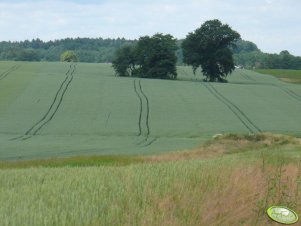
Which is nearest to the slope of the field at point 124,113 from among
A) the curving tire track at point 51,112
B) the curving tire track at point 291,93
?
the curving tire track at point 51,112

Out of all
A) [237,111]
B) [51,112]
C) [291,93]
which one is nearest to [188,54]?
[291,93]

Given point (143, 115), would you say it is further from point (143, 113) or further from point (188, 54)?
point (188, 54)

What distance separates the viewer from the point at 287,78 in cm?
9725

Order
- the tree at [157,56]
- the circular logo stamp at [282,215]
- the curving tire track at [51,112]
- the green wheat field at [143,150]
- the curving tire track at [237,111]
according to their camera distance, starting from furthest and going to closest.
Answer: the tree at [157,56] < the curving tire track at [237,111] < the curving tire track at [51,112] < the green wheat field at [143,150] < the circular logo stamp at [282,215]

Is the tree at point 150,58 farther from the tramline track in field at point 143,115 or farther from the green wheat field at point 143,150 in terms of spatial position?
the tramline track in field at point 143,115

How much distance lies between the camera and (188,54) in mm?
85250

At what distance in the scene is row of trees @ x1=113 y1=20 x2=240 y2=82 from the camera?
3263 inches

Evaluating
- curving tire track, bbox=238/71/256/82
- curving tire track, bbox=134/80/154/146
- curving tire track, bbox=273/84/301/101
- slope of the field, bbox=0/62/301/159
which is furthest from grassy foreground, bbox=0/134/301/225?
curving tire track, bbox=238/71/256/82

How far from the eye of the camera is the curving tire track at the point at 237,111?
4343 cm

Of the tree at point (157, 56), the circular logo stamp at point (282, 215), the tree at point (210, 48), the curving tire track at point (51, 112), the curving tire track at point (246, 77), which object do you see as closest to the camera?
the circular logo stamp at point (282, 215)

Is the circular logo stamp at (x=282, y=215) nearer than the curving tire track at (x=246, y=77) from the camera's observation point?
Yes

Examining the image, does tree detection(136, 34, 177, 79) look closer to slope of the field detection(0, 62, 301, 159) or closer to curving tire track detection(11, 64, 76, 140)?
slope of the field detection(0, 62, 301, 159)

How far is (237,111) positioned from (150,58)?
1355 inches

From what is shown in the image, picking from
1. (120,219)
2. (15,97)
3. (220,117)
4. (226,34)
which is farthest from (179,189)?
(226,34)
